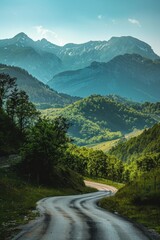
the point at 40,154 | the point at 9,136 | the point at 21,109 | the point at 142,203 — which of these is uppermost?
the point at 21,109

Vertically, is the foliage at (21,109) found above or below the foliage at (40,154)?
above

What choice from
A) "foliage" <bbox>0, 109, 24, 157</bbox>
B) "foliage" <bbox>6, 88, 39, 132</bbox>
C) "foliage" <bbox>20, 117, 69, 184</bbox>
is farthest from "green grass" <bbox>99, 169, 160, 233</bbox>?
"foliage" <bbox>6, 88, 39, 132</bbox>

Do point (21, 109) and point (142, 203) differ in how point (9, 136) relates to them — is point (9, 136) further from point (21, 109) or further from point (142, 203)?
point (142, 203)

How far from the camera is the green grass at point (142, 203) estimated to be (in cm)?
2964

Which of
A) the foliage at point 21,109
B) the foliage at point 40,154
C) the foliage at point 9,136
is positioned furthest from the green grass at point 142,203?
the foliage at point 21,109

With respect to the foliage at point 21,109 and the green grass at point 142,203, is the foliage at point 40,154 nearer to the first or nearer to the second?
the green grass at point 142,203

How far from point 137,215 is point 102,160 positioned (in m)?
164

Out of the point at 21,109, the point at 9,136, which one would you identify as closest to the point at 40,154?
the point at 9,136

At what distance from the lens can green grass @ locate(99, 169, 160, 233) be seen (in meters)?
29.6

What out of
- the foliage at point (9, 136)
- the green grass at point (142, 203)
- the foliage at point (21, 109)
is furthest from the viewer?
the foliage at point (21, 109)

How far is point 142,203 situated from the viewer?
35.3 meters

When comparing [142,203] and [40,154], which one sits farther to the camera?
[40,154]

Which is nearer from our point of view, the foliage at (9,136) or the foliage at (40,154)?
the foliage at (40,154)

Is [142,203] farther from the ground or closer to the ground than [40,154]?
closer to the ground
